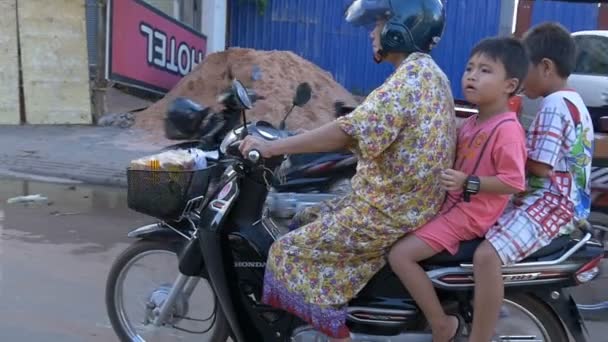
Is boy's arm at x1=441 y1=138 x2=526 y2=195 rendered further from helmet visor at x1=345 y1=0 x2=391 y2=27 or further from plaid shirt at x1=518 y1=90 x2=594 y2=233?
helmet visor at x1=345 y1=0 x2=391 y2=27

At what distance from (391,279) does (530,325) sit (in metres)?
0.58

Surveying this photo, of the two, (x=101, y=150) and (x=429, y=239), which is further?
Answer: (x=101, y=150)

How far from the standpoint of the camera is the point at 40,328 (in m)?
4.04

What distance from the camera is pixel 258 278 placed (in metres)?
3.18

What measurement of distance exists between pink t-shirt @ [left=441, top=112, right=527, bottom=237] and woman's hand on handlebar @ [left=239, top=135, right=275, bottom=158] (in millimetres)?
683

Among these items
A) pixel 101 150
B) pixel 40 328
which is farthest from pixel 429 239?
pixel 101 150

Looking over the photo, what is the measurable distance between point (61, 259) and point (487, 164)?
343 cm

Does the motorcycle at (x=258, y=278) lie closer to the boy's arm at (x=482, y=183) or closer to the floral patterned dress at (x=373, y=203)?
the floral patterned dress at (x=373, y=203)

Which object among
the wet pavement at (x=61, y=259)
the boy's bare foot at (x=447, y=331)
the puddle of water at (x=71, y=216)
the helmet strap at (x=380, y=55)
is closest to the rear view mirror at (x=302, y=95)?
the helmet strap at (x=380, y=55)

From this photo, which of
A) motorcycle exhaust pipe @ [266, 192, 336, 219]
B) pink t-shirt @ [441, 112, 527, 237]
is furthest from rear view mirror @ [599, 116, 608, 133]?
pink t-shirt @ [441, 112, 527, 237]

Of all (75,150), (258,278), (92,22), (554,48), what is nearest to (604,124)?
(554,48)

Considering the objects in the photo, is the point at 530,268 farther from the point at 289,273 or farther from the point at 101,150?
the point at 101,150

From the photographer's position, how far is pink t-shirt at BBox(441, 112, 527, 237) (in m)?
2.71

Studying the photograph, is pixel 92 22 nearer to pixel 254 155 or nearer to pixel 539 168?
pixel 254 155
